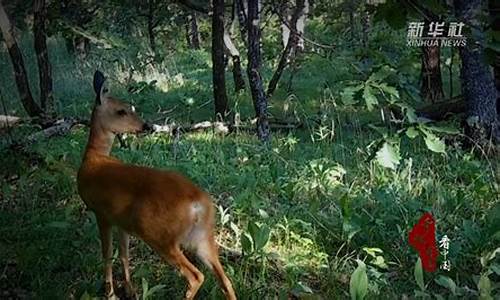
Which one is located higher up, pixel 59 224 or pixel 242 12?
pixel 242 12

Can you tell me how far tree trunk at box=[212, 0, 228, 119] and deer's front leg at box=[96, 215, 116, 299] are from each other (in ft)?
15.9

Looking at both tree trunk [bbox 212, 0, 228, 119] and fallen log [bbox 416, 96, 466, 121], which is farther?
tree trunk [bbox 212, 0, 228, 119]

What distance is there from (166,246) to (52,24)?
215 inches

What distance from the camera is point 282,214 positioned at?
471 cm

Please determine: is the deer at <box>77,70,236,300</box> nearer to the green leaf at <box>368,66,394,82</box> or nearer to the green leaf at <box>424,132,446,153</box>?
the green leaf at <box>368,66,394,82</box>

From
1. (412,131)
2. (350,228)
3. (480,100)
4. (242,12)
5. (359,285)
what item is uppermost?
(242,12)

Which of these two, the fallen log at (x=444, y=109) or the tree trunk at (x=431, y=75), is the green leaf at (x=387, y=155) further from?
the tree trunk at (x=431, y=75)

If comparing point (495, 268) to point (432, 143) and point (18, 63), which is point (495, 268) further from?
point (18, 63)

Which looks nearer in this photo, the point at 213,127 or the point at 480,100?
the point at 480,100

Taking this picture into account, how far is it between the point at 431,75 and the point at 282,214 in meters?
5.61

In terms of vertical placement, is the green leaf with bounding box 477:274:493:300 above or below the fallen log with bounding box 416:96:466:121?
above

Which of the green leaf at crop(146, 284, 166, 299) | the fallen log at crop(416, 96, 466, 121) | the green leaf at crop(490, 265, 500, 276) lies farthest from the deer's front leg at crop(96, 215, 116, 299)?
the fallen log at crop(416, 96, 466, 121)

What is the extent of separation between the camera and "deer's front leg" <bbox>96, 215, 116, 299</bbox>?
11.8 feet

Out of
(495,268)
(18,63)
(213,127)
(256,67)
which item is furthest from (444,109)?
(18,63)
